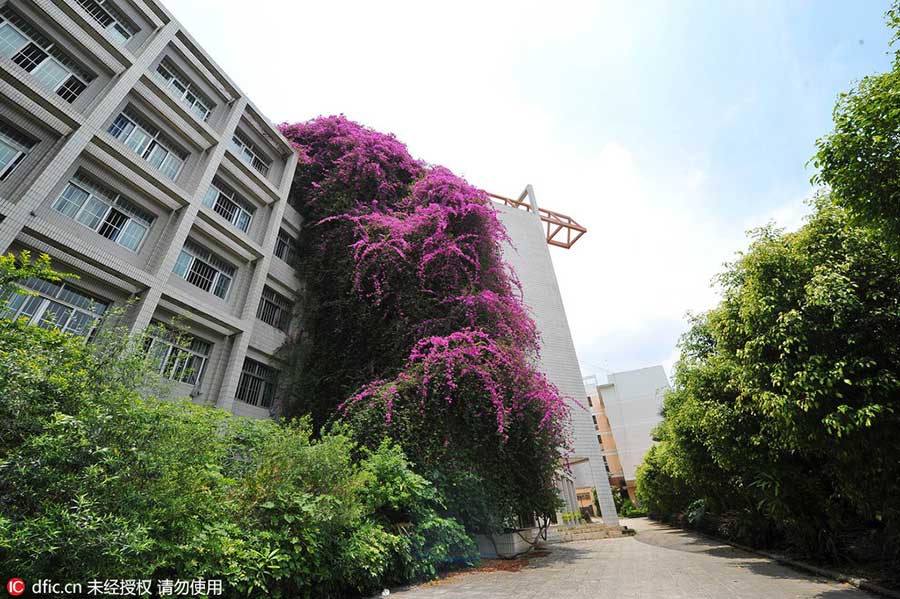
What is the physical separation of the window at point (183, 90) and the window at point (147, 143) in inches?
51.2

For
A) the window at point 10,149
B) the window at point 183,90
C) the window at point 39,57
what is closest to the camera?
the window at point 10,149

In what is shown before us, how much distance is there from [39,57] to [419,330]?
1106cm

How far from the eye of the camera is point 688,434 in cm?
1124

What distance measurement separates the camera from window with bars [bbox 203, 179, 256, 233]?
12289mm

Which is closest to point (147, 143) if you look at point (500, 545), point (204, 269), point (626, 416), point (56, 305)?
point (204, 269)

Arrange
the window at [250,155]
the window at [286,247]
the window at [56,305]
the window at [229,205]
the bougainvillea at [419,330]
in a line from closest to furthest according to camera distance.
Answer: the window at [56,305] → the bougainvillea at [419,330] → the window at [229,205] → the window at [250,155] → the window at [286,247]

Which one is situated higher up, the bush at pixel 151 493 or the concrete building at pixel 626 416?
the concrete building at pixel 626 416

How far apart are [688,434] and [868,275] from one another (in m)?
7.39

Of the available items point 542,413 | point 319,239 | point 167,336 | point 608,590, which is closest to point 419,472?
point 542,413

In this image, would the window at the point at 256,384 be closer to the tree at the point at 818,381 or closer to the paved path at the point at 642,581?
the paved path at the point at 642,581

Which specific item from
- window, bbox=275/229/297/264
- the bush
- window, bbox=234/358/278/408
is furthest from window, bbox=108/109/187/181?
the bush

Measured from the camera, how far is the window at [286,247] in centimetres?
1435

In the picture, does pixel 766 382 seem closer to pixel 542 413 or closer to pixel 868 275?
pixel 868 275

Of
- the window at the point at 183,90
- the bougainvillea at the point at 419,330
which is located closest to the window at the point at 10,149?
the window at the point at 183,90
